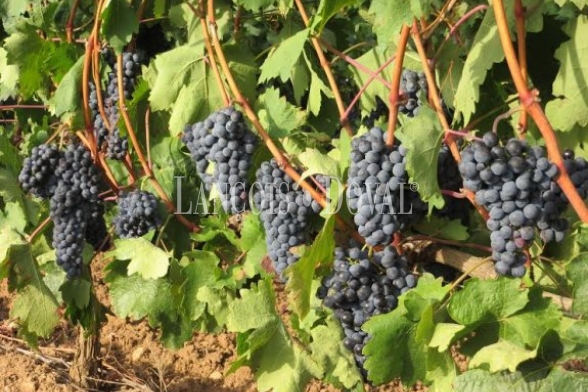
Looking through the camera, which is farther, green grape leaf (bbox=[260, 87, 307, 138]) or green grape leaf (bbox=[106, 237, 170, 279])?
green grape leaf (bbox=[106, 237, 170, 279])

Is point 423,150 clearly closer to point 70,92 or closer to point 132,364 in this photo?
point 70,92

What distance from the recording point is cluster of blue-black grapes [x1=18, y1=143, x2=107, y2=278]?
8.83 feet

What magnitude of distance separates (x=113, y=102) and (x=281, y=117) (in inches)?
33.7

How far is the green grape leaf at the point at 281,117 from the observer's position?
2.26 metres

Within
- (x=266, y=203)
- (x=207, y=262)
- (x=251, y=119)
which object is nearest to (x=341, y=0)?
(x=251, y=119)

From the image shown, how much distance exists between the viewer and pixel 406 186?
188cm

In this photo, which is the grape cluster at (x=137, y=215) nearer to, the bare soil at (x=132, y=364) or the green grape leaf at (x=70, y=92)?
the green grape leaf at (x=70, y=92)

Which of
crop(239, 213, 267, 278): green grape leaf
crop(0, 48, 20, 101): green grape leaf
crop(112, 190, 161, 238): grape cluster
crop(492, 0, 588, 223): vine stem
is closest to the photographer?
crop(492, 0, 588, 223): vine stem

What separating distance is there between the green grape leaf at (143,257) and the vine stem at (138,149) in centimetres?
19

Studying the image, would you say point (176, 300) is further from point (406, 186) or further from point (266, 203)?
point (406, 186)

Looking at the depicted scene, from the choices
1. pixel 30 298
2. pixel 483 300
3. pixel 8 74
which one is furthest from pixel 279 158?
pixel 8 74

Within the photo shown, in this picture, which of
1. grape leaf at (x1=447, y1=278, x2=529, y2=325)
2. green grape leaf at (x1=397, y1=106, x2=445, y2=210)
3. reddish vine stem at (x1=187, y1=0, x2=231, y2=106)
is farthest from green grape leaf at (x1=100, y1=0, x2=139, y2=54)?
grape leaf at (x1=447, y1=278, x2=529, y2=325)

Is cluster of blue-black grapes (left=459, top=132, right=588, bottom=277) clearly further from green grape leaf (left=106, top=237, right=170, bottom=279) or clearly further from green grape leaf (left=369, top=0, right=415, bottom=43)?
green grape leaf (left=106, top=237, right=170, bottom=279)

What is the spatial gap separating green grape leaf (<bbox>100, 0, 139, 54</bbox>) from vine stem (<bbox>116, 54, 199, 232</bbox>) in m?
0.11
